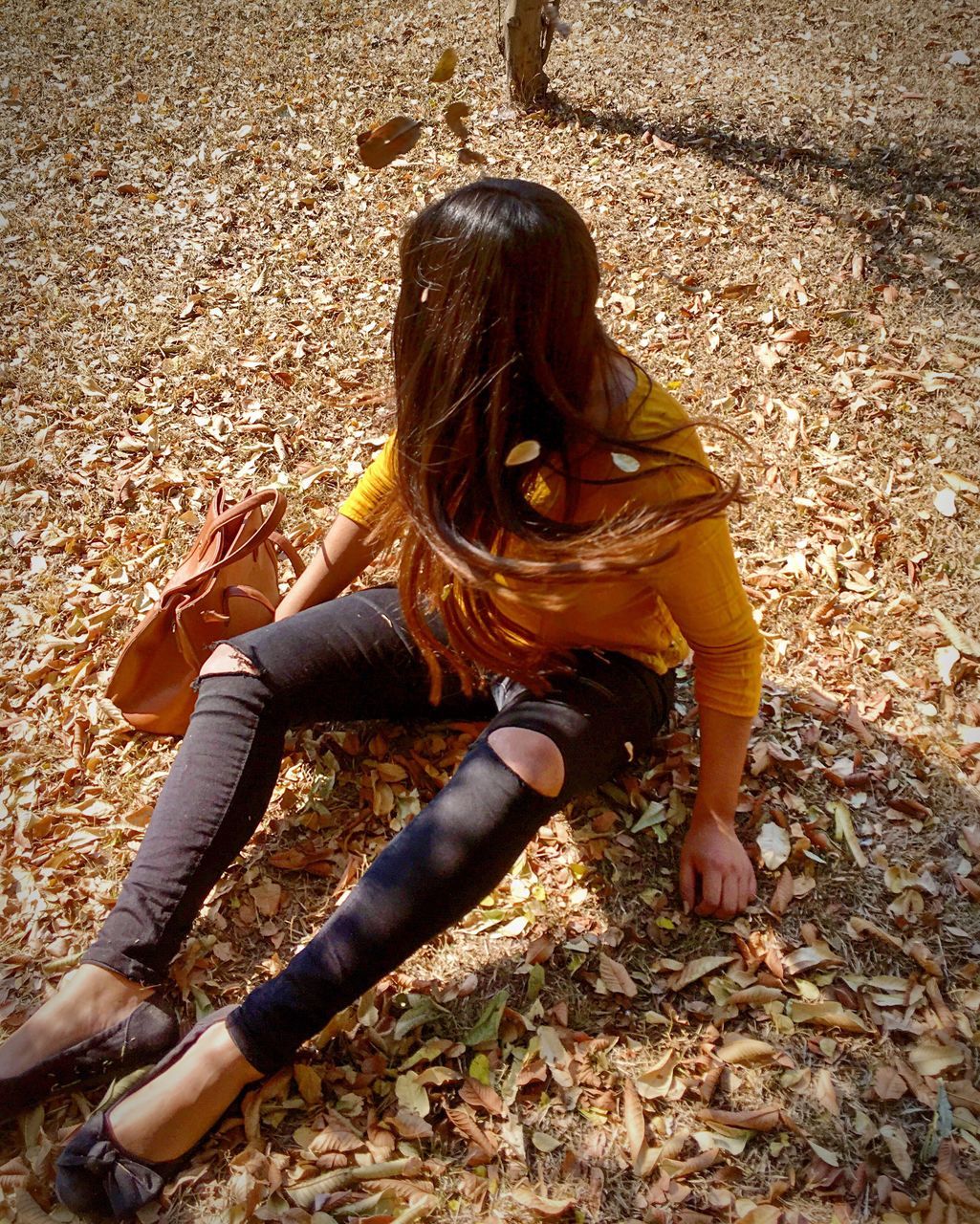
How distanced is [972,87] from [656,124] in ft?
6.10

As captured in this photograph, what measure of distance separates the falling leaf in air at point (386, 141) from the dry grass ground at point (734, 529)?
1540mm

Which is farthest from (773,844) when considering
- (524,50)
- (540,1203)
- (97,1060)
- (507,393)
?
(524,50)

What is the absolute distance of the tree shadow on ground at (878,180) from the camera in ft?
13.1

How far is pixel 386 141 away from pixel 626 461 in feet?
2.56

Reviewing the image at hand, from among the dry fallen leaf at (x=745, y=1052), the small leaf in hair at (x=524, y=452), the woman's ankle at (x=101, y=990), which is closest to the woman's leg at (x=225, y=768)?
the woman's ankle at (x=101, y=990)

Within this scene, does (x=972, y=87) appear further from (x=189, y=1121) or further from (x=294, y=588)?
(x=189, y=1121)

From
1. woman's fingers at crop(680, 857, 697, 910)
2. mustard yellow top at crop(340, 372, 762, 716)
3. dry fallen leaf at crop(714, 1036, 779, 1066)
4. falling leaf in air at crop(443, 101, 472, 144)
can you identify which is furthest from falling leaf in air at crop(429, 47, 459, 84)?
dry fallen leaf at crop(714, 1036, 779, 1066)

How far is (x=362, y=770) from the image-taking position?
2475 millimetres

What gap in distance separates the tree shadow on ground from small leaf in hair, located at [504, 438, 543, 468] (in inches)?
125

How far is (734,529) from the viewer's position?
10.1 feet

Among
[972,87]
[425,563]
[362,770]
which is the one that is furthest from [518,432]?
[972,87]

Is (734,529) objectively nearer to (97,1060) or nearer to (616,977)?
(616,977)

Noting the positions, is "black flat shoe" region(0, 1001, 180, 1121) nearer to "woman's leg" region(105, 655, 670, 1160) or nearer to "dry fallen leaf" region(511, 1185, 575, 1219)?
"woman's leg" region(105, 655, 670, 1160)

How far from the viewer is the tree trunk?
4.59 meters
